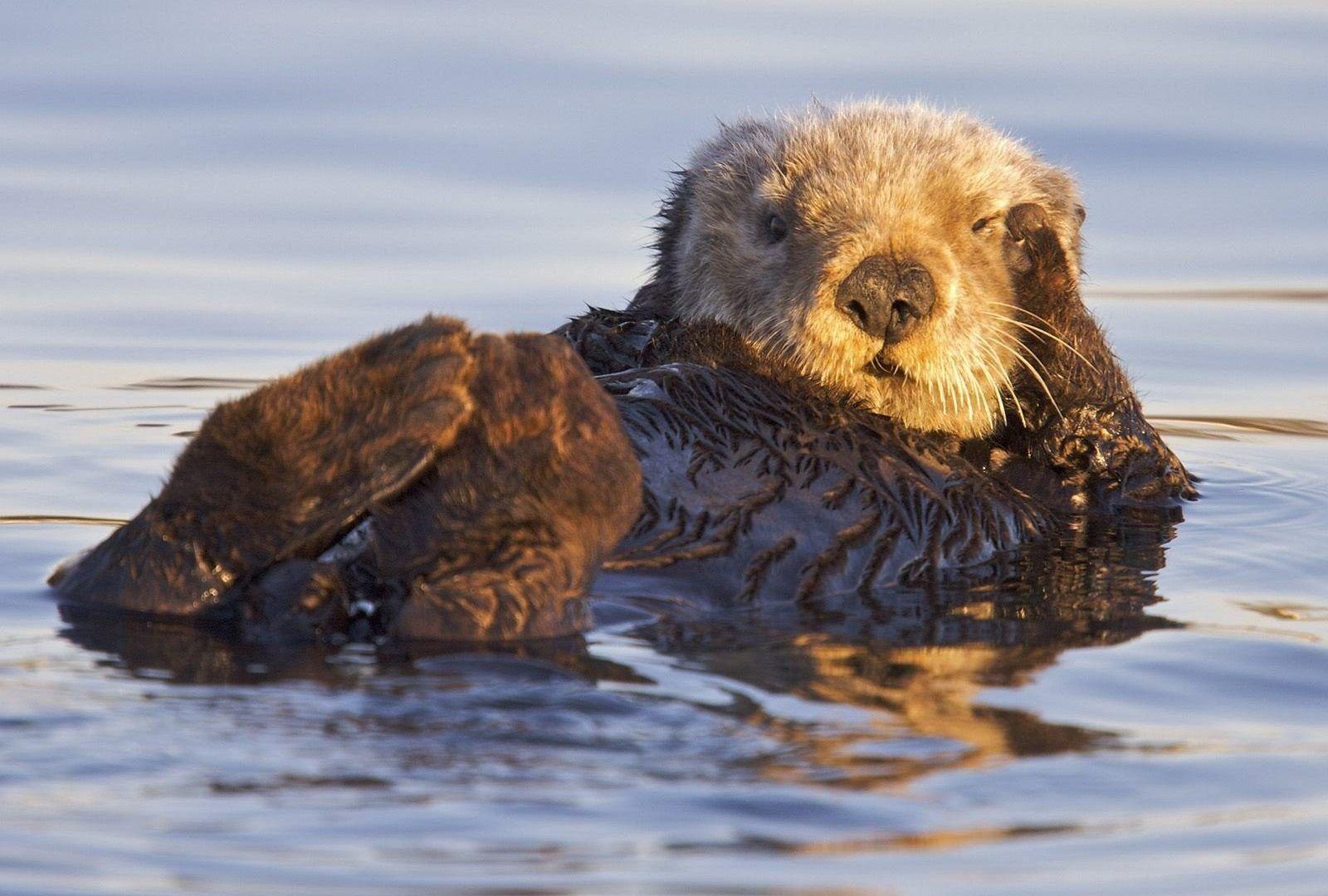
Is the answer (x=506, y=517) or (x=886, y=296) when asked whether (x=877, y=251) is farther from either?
(x=506, y=517)

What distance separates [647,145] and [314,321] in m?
2.42

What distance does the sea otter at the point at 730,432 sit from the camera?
3613 millimetres

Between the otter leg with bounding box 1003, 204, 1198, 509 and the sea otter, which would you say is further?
the otter leg with bounding box 1003, 204, 1198, 509

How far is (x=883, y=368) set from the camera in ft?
15.8

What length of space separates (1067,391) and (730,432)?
107cm

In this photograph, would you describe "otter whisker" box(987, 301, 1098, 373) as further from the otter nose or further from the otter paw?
the otter nose

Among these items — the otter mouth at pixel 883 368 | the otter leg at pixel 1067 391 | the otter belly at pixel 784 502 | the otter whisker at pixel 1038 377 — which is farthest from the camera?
the otter leg at pixel 1067 391

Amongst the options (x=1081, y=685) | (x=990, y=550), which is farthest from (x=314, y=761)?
(x=990, y=550)

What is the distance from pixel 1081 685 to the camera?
143 inches

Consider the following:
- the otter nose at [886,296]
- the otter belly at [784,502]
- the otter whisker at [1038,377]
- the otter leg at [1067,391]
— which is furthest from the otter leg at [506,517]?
the otter leg at [1067,391]

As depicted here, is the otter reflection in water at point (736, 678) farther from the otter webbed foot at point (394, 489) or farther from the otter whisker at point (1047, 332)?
the otter whisker at point (1047, 332)

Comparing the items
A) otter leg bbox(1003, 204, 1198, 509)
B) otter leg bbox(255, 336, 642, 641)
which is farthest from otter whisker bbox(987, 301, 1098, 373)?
otter leg bbox(255, 336, 642, 641)

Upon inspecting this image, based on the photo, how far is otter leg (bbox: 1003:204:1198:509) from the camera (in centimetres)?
514

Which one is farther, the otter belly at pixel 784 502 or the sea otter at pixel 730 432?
the otter belly at pixel 784 502
